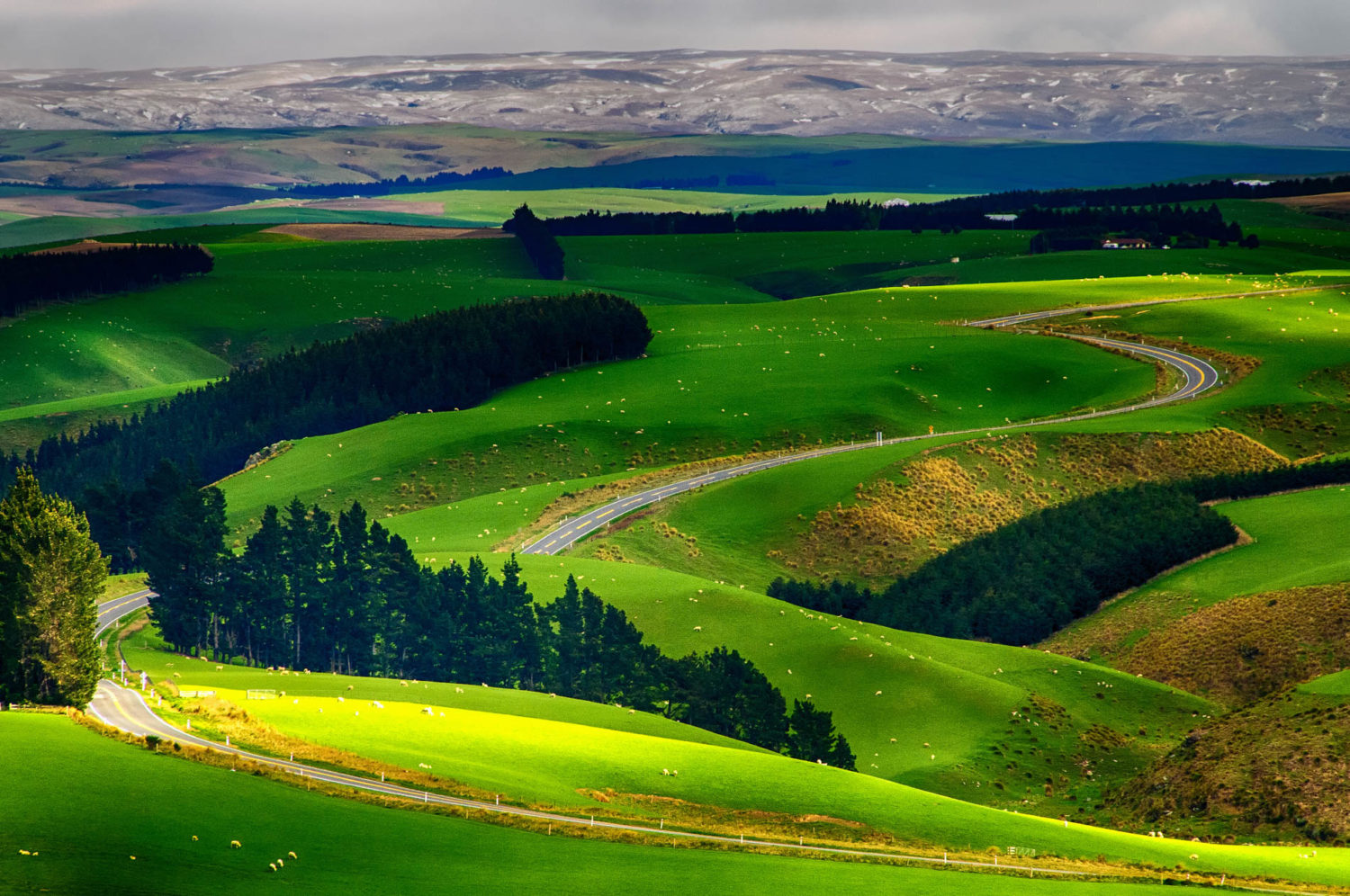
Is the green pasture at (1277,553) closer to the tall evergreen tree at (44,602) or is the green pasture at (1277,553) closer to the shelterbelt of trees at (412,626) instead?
the shelterbelt of trees at (412,626)

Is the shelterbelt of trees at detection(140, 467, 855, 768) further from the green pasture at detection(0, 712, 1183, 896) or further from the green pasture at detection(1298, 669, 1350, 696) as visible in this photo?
the green pasture at detection(0, 712, 1183, 896)

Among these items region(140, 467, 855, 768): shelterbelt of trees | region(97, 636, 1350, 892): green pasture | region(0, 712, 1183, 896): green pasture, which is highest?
region(0, 712, 1183, 896): green pasture

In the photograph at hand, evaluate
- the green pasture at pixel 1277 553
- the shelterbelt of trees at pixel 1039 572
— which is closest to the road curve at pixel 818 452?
the shelterbelt of trees at pixel 1039 572

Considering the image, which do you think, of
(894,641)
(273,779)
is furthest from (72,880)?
(894,641)

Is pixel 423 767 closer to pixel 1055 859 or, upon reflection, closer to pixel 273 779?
pixel 273 779

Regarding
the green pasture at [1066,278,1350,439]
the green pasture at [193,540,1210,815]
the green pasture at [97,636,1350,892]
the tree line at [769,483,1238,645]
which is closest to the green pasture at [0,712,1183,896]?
the green pasture at [97,636,1350,892]

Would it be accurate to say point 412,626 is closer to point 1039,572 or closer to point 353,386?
point 1039,572
